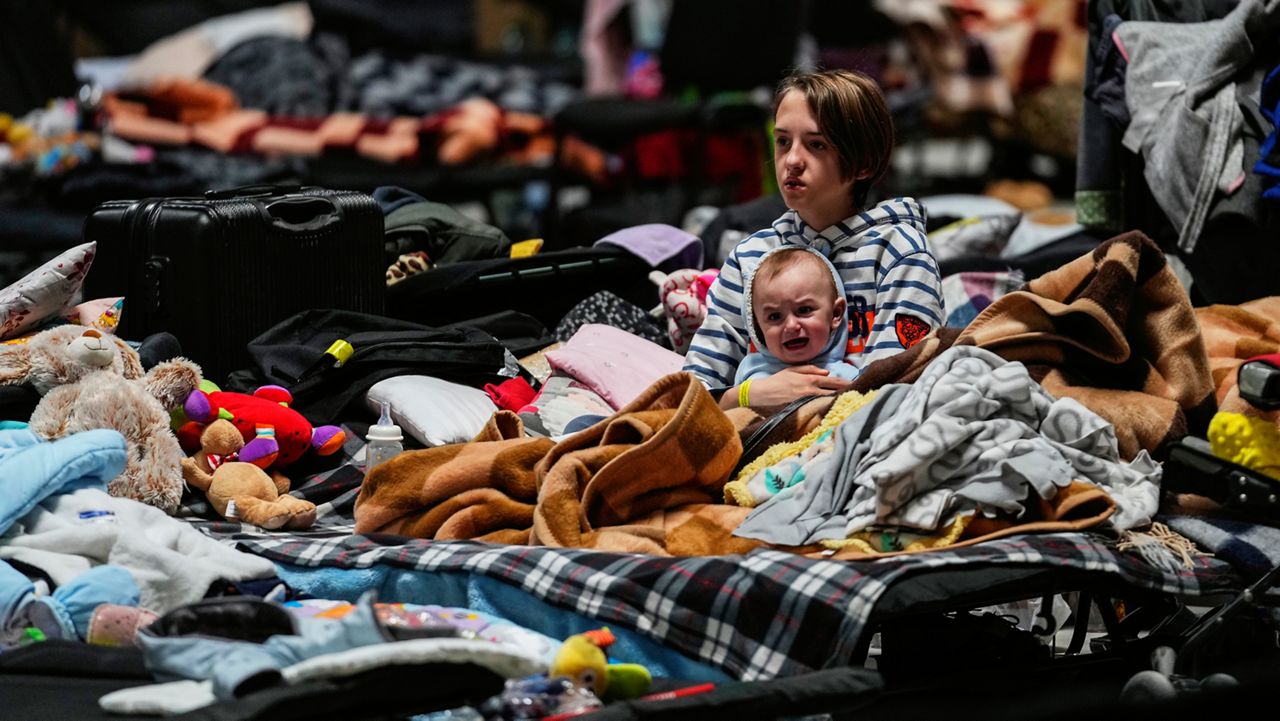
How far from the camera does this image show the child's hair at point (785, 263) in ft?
8.52

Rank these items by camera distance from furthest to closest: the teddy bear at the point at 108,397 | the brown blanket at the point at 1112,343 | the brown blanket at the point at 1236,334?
the brown blanket at the point at 1236,334 < the teddy bear at the point at 108,397 < the brown blanket at the point at 1112,343

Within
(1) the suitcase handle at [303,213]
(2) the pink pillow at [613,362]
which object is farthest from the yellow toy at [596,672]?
(1) the suitcase handle at [303,213]

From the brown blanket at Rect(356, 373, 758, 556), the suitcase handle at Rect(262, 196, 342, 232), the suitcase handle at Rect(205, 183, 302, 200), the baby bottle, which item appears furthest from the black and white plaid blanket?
the suitcase handle at Rect(205, 183, 302, 200)

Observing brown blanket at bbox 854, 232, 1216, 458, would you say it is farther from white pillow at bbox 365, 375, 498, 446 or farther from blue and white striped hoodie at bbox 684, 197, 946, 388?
white pillow at bbox 365, 375, 498, 446

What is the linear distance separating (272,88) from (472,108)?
3.07 ft

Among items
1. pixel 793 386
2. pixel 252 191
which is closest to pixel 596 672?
pixel 793 386

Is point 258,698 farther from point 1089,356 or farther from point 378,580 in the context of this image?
point 1089,356

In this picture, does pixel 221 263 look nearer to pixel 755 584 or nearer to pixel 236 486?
pixel 236 486

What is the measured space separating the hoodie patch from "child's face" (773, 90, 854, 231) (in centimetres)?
23

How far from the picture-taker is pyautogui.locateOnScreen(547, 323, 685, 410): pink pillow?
296cm

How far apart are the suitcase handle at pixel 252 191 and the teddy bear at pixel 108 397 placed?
654mm

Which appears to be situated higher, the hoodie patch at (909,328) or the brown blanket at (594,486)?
the hoodie patch at (909,328)

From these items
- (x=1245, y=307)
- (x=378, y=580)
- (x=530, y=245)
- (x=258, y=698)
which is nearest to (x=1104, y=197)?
(x=1245, y=307)

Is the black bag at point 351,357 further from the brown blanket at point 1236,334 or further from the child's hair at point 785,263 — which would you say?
the brown blanket at point 1236,334
